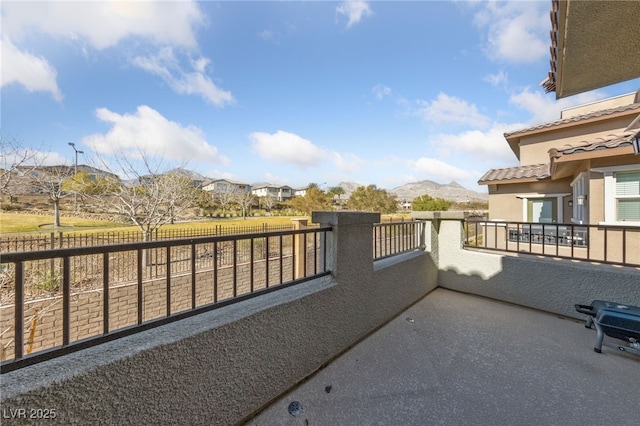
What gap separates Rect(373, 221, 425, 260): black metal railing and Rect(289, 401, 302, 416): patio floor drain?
6.66ft

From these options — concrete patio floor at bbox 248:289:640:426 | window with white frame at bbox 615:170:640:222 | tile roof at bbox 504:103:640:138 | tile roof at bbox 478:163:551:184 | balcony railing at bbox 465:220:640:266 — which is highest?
tile roof at bbox 504:103:640:138

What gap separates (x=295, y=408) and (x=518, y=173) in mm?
10447

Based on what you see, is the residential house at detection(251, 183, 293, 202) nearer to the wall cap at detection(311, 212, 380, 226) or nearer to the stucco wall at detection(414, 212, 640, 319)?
the stucco wall at detection(414, 212, 640, 319)

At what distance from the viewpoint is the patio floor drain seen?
2015mm

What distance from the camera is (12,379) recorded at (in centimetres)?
106

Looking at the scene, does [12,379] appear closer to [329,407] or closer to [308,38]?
[329,407]

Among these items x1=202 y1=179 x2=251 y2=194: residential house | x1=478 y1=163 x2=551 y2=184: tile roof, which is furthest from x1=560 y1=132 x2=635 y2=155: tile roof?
x1=202 y1=179 x2=251 y2=194: residential house

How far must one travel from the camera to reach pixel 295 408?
2.06m

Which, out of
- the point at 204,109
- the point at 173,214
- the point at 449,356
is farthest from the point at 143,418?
the point at 204,109

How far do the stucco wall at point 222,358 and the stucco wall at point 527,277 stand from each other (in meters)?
2.32

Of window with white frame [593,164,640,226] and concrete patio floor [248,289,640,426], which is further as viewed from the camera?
window with white frame [593,164,640,226]

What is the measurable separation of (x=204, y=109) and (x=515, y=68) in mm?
14843

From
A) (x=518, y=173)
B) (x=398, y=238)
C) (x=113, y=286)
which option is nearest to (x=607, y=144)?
(x=398, y=238)

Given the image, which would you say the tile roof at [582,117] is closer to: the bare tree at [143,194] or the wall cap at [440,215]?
the wall cap at [440,215]
